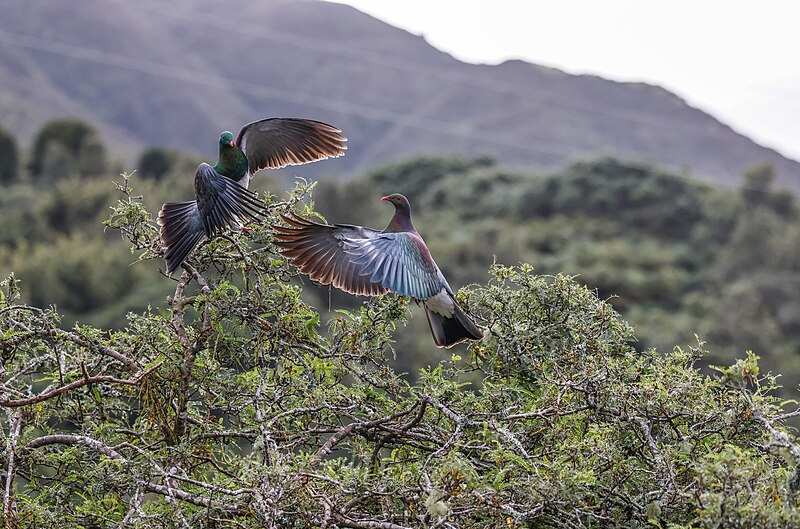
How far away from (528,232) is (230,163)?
3040cm

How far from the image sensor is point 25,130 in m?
56.5

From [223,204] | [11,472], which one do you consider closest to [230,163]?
[223,204]

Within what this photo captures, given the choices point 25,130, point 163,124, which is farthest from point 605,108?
point 25,130

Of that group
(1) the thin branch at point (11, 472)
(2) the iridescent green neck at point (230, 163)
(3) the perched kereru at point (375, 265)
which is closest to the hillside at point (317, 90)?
(2) the iridescent green neck at point (230, 163)

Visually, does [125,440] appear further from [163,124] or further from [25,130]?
[163,124]

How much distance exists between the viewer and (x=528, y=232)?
34438 millimetres

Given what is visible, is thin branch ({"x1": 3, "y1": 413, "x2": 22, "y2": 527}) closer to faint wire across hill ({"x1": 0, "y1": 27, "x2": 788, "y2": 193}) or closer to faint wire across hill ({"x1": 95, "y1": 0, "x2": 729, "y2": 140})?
faint wire across hill ({"x1": 0, "y1": 27, "x2": 788, "y2": 193})

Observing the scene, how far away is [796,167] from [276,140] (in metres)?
59.6

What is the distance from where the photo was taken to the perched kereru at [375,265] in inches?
145

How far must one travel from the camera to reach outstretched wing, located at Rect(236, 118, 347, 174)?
4766mm

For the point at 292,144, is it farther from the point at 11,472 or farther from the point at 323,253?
the point at 11,472

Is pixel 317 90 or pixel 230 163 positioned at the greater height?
pixel 230 163

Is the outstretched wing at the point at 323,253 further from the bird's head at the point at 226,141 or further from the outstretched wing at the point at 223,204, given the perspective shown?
the bird's head at the point at 226,141

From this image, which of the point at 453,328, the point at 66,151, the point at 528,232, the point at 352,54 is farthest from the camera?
the point at 352,54
